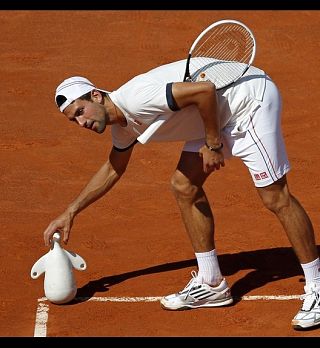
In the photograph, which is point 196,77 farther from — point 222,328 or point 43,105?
point 43,105

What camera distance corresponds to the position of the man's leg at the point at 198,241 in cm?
942

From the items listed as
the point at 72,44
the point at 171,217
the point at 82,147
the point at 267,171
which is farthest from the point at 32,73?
the point at 267,171

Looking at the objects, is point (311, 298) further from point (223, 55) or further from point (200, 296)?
point (223, 55)

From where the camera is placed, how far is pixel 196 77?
9.08 metres

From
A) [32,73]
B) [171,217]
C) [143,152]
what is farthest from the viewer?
[32,73]

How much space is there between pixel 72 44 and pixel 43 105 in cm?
195

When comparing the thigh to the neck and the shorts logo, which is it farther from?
the neck

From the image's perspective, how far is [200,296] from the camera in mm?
9500

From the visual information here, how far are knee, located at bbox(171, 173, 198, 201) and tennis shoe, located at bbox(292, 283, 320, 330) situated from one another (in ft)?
3.70

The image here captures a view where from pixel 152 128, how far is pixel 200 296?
1.43 metres

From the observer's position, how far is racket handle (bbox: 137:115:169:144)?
8.96 metres

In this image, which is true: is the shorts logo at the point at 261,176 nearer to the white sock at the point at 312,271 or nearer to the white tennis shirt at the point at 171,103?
the white tennis shirt at the point at 171,103

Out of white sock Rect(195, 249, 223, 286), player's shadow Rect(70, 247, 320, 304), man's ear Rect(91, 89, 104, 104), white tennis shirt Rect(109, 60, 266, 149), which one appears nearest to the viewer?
white tennis shirt Rect(109, 60, 266, 149)

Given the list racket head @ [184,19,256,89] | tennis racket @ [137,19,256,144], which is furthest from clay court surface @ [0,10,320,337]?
racket head @ [184,19,256,89]
